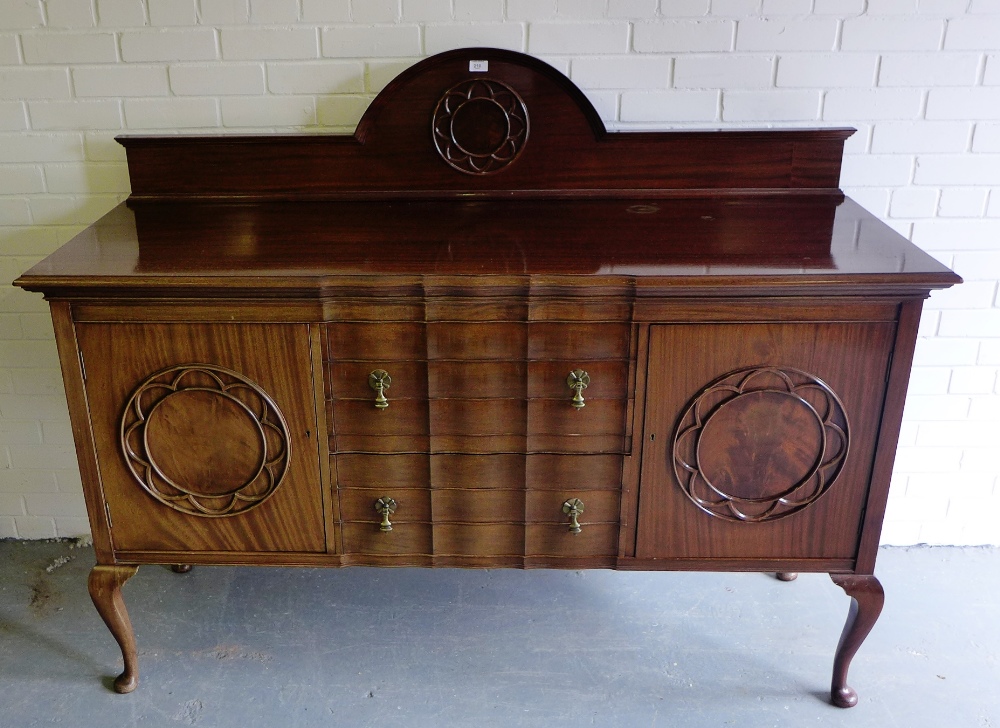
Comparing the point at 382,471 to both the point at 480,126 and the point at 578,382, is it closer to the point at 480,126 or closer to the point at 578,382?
the point at 578,382

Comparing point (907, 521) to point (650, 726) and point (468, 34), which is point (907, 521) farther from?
point (468, 34)

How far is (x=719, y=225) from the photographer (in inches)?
75.9

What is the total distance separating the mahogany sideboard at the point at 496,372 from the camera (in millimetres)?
1641

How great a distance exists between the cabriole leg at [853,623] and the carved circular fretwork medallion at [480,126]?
4.19 feet

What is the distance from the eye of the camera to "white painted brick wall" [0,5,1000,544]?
2041 millimetres

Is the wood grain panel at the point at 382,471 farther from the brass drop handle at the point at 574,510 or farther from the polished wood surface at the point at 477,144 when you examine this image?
the polished wood surface at the point at 477,144

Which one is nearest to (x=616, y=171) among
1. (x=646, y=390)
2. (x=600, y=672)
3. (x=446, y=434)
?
(x=646, y=390)

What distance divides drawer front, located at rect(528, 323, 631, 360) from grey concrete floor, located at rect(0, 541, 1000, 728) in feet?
2.84

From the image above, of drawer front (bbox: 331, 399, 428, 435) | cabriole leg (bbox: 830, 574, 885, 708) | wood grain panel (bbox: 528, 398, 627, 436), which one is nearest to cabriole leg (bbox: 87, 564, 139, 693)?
drawer front (bbox: 331, 399, 428, 435)

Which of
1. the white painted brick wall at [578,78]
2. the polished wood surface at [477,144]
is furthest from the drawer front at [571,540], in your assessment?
the white painted brick wall at [578,78]

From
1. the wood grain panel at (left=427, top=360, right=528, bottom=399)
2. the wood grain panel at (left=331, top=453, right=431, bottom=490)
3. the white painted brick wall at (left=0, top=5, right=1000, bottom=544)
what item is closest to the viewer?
the wood grain panel at (left=427, top=360, right=528, bottom=399)

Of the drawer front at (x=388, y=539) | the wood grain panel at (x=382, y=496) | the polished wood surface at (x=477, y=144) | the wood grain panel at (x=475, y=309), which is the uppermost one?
the polished wood surface at (x=477, y=144)

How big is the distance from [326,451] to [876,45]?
1.64 meters

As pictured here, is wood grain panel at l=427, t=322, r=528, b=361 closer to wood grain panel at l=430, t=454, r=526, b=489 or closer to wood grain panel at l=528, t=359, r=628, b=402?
wood grain panel at l=528, t=359, r=628, b=402
